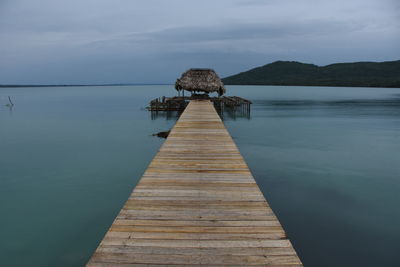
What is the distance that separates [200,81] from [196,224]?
104ft

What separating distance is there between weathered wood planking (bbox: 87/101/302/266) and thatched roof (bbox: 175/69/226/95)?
93.3ft

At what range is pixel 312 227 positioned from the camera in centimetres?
767

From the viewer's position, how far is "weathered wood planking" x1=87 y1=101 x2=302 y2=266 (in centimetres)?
341

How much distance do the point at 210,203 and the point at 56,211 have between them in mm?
6076

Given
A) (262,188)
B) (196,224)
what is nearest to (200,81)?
(262,188)

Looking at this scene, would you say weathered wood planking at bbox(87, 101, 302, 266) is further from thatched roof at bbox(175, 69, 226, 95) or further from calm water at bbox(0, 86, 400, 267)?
thatched roof at bbox(175, 69, 226, 95)

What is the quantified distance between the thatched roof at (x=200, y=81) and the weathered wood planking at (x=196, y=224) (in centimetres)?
2843

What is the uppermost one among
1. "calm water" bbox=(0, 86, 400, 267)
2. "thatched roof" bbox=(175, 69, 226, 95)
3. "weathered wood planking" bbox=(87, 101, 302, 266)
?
"thatched roof" bbox=(175, 69, 226, 95)

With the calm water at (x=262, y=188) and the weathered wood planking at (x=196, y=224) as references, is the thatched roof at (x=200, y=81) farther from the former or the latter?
the weathered wood planking at (x=196, y=224)

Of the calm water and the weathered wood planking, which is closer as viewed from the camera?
the weathered wood planking

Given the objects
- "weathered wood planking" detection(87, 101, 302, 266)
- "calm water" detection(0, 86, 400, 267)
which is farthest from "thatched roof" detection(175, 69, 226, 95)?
"weathered wood planking" detection(87, 101, 302, 266)

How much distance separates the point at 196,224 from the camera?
4199mm

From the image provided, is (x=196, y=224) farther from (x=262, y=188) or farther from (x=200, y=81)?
(x=200, y=81)

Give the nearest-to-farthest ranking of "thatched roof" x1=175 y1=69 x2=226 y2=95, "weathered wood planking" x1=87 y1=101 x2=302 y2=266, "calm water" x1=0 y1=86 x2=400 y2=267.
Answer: "weathered wood planking" x1=87 y1=101 x2=302 y2=266, "calm water" x1=0 y1=86 x2=400 y2=267, "thatched roof" x1=175 y1=69 x2=226 y2=95
